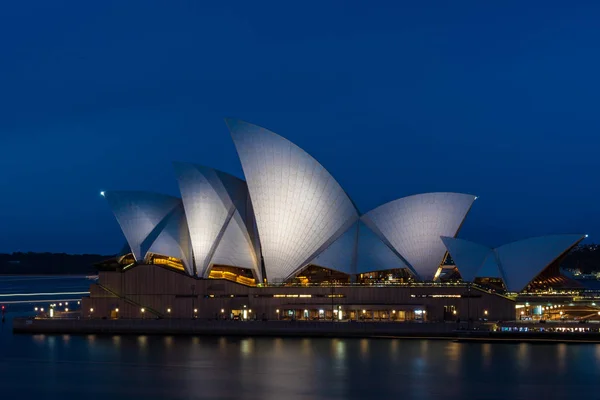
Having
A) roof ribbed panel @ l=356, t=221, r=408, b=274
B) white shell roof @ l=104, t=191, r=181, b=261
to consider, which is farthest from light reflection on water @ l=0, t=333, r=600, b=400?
white shell roof @ l=104, t=191, r=181, b=261

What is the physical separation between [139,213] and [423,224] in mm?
19308

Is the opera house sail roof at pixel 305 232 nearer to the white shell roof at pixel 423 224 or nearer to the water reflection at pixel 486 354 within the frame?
the white shell roof at pixel 423 224

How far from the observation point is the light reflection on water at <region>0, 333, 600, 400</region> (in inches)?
1302

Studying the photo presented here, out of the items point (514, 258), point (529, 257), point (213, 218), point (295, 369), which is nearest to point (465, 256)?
point (514, 258)

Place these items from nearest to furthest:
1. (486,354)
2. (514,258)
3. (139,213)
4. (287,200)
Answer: (486,354) → (287,200) → (514,258) → (139,213)

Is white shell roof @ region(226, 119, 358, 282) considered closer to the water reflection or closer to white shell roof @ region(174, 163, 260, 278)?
white shell roof @ region(174, 163, 260, 278)

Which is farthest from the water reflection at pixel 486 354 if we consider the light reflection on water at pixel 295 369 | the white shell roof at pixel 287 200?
the white shell roof at pixel 287 200

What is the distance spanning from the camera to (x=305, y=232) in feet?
181

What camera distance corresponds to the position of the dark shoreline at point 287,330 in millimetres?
48406

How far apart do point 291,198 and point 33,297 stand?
214 feet

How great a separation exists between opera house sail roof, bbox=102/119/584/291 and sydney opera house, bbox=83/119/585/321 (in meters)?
0.07

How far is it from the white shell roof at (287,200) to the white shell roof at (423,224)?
2619mm

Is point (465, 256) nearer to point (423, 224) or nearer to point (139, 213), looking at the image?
point (423, 224)

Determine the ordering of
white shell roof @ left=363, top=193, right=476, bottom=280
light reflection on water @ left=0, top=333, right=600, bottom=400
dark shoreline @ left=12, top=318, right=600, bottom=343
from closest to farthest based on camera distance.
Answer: light reflection on water @ left=0, top=333, right=600, bottom=400
dark shoreline @ left=12, top=318, right=600, bottom=343
white shell roof @ left=363, top=193, right=476, bottom=280
